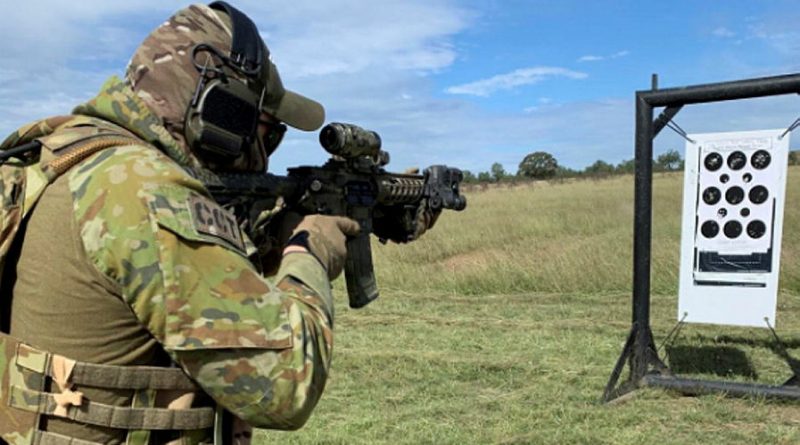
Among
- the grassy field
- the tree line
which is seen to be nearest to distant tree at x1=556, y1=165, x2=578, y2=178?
the tree line

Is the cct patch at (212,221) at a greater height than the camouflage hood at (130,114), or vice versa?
the camouflage hood at (130,114)

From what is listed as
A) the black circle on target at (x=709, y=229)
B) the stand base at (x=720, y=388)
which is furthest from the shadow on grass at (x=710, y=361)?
the black circle on target at (x=709, y=229)

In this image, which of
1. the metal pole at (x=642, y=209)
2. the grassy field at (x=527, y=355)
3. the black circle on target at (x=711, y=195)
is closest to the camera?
the grassy field at (x=527, y=355)

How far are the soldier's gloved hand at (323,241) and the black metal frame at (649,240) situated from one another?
144 inches

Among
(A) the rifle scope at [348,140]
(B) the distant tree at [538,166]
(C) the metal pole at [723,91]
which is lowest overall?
(A) the rifle scope at [348,140]

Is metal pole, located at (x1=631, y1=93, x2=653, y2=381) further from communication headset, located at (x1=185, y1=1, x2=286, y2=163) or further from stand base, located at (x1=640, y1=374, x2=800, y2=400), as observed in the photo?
communication headset, located at (x1=185, y1=1, x2=286, y2=163)

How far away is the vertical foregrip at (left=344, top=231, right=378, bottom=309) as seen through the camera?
2707mm

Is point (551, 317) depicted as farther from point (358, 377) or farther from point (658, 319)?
point (358, 377)

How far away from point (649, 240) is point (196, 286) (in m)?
4.47

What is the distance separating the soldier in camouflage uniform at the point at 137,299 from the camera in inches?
53.7

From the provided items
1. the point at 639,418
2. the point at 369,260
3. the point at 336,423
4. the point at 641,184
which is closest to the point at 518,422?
the point at 639,418

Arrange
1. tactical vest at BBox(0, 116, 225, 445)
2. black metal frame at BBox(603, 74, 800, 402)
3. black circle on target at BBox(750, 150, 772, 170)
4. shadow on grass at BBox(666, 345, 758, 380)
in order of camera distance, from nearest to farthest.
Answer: tactical vest at BBox(0, 116, 225, 445) → black metal frame at BBox(603, 74, 800, 402) → black circle on target at BBox(750, 150, 772, 170) → shadow on grass at BBox(666, 345, 758, 380)

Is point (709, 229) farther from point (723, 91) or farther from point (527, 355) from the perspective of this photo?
point (527, 355)

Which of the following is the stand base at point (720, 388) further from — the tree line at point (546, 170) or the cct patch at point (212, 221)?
the tree line at point (546, 170)
